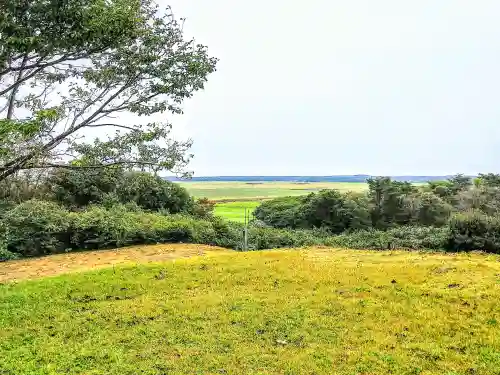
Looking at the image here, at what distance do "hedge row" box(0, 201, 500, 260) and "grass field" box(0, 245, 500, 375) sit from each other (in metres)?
4.75

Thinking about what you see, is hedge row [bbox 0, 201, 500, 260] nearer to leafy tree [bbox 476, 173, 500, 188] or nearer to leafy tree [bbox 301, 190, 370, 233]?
leafy tree [bbox 301, 190, 370, 233]

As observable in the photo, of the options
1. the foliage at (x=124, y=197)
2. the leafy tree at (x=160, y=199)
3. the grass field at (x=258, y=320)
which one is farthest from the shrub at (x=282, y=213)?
the grass field at (x=258, y=320)

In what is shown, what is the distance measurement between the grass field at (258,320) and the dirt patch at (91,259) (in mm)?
1387

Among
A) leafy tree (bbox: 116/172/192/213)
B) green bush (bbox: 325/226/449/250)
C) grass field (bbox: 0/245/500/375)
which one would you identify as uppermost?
leafy tree (bbox: 116/172/192/213)

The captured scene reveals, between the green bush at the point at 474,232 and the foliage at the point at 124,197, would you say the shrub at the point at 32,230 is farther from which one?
the green bush at the point at 474,232

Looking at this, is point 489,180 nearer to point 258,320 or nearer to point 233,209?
point 233,209

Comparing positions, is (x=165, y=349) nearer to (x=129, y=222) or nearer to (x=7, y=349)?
(x=7, y=349)

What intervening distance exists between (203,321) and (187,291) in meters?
1.70

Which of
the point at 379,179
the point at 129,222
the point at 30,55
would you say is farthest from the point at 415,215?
the point at 30,55

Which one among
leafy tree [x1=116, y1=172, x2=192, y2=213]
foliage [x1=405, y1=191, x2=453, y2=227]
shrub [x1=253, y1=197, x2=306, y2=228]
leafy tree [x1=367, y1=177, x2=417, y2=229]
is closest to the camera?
leafy tree [x1=116, y1=172, x2=192, y2=213]


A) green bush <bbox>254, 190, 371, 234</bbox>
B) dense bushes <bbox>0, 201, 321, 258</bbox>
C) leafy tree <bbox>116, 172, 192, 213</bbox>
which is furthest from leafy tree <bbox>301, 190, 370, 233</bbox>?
leafy tree <bbox>116, 172, 192, 213</bbox>

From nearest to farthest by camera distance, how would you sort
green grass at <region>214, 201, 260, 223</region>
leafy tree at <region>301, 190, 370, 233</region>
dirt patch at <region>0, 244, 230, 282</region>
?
dirt patch at <region>0, 244, 230, 282</region>
leafy tree at <region>301, 190, 370, 233</region>
green grass at <region>214, 201, 260, 223</region>

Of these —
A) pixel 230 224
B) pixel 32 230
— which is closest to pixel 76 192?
pixel 32 230

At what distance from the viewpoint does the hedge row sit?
1335 cm
